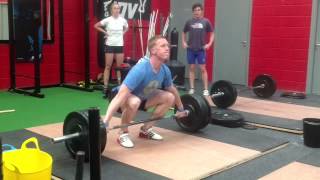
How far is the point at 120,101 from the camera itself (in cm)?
306

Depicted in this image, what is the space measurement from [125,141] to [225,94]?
1979 millimetres

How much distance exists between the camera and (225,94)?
16.3ft

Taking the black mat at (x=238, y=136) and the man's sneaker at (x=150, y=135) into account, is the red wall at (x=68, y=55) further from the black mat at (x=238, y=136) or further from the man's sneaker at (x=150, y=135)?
the man's sneaker at (x=150, y=135)

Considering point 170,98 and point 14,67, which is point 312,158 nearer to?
point 170,98

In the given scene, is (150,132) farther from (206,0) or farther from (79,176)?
(206,0)

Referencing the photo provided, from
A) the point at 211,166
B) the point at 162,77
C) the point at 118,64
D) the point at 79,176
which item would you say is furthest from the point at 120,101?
the point at 118,64

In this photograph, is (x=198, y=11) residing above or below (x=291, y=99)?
above

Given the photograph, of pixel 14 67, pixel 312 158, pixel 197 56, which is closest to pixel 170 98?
pixel 312 158

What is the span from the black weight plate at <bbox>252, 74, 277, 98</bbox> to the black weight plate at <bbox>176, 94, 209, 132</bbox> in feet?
7.64

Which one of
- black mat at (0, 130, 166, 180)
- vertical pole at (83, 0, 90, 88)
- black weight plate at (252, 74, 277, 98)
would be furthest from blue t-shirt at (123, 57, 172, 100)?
vertical pole at (83, 0, 90, 88)

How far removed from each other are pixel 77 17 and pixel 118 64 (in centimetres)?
125

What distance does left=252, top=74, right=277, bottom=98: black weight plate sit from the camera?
5.78 m

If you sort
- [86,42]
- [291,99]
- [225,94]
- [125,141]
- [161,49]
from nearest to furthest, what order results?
[161,49]
[125,141]
[225,94]
[291,99]
[86,42]

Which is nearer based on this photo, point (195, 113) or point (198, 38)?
point (195, 113)
